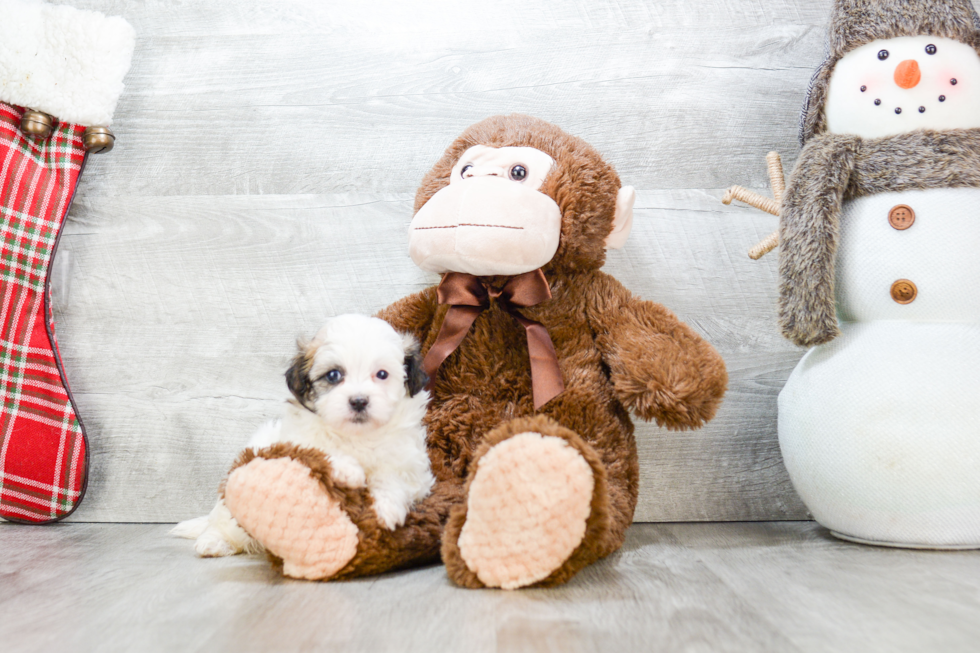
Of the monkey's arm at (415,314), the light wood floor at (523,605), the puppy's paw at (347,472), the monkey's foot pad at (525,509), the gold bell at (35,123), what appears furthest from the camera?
the gold bell at (35,123)

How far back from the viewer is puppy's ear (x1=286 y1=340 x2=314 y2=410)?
1.00 metres

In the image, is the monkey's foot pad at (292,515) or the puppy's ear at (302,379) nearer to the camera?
the monkey's foot pad at (292,515)

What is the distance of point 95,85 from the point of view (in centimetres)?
131

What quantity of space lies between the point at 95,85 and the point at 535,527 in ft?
3.85

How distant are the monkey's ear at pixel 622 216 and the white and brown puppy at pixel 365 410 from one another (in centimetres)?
39

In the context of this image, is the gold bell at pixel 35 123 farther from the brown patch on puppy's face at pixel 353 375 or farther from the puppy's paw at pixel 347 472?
the puppy's paw at pixel 347 472

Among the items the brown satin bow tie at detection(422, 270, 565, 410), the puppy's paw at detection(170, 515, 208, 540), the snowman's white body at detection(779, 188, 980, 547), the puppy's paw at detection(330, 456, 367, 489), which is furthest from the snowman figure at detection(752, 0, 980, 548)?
the puppy's paw at detection(170, 515, 208, 540)

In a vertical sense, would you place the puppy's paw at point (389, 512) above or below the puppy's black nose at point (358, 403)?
below

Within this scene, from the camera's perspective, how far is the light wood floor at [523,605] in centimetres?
70

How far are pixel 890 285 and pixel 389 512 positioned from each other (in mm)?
838

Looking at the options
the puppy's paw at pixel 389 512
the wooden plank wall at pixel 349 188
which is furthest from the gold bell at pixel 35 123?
the puppy's paw at pixel 389 512

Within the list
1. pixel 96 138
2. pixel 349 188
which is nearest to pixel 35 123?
pixel 96 138

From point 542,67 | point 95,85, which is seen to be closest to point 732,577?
point 542,67

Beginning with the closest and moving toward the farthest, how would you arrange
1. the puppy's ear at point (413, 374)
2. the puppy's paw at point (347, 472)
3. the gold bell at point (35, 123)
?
1. the puppy's paw at point (347, 472)
2. the puppy's ear at point (413, 374)
3. the gold bell at point (35, 123)
